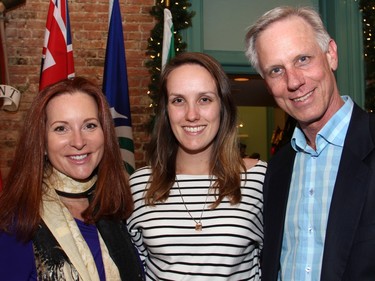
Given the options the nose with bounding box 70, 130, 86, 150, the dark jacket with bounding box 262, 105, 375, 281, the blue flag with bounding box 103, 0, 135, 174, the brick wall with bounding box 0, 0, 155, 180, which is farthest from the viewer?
the brick wall with bounding box 0, 0, 155, 180

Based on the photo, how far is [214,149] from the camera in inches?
92.4

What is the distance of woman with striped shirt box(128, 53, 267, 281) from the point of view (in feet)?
6.82

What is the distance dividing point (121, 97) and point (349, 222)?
2.25 m

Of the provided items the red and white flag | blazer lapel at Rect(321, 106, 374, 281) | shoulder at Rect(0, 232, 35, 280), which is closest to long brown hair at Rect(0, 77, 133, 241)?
shoulder at Rect(0, 232, 35, 280)

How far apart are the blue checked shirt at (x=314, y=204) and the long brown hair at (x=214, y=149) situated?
0.35m

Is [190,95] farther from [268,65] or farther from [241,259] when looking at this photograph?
[241,259]

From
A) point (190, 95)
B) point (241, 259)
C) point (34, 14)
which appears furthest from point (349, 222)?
point (34, 14)

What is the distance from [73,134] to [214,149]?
654mm

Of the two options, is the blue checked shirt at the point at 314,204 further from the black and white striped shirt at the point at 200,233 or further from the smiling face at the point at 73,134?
the smiling face at the point at 73,134

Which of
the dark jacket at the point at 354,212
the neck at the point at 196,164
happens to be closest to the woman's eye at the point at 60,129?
the neck at the point at 196,164

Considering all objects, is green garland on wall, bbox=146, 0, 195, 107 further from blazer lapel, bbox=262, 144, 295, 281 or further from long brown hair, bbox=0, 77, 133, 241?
blazer lapel, bbox=262, 144, 295, 281

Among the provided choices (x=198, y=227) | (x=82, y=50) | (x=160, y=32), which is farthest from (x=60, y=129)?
(x=82, y=50)

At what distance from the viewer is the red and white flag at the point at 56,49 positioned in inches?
128

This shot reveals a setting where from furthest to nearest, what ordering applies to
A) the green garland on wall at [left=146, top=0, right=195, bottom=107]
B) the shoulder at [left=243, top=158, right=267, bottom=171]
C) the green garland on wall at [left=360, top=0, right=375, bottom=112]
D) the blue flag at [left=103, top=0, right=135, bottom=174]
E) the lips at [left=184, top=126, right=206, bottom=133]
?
the green garland on wall at [left=360, top=0, right=375, bottom=112] → the green garland on wall at [left=146, top=0, right=195, bottom=107] → the blue flag at [left=103, top=0, right=135, bottom=174] → the shoulder at [left=243, top=158, right=267, bottom=171] → the lips at [left=184, top=126, right=206, bottom=133]
